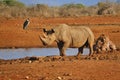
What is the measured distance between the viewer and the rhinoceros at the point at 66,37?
1861 centimetres

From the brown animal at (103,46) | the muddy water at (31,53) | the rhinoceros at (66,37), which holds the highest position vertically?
the rhinoceros at (66,37)

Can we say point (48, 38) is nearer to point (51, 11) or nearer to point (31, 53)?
point (31, 53)

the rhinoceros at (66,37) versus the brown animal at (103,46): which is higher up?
the rhinoceros at (66,37)

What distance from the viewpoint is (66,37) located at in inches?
746

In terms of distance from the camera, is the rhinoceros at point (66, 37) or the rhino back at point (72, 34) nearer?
the rhinoceros at point (66, 37)

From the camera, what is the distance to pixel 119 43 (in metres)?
27.5

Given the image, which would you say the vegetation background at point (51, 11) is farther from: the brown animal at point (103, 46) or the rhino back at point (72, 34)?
the rhino back at point (72, 34)

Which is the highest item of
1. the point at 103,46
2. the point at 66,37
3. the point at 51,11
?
the point at 66,37

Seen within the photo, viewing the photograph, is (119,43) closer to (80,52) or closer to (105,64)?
(80,52)

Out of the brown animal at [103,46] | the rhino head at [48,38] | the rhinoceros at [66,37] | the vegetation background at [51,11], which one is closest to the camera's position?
the rhino head at [48,38]

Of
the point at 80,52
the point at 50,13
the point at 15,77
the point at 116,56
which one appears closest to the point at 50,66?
the point at 15,77

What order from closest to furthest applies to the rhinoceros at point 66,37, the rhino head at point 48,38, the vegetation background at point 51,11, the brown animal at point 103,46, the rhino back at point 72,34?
the rhino head at point 48,38 < the rhinoceros at point 66,37 < the rhino back at point 72,34 < the brown animal at point 103,46 < the vegetation background at point 51,11

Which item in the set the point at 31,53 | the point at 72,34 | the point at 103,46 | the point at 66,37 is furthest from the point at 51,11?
the point at 66,37

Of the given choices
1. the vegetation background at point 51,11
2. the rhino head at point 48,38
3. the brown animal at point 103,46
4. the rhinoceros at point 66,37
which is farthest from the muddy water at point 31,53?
the vegetation background at point 51,11
